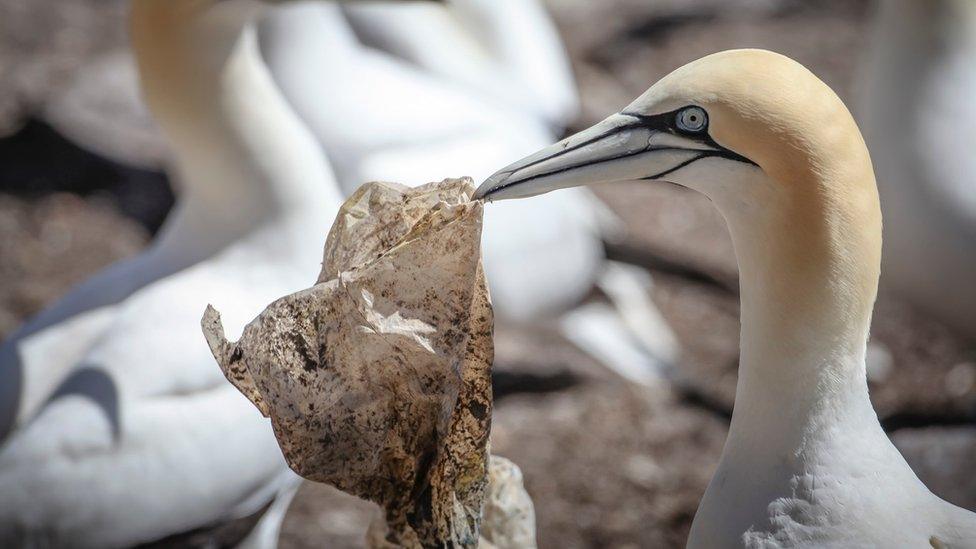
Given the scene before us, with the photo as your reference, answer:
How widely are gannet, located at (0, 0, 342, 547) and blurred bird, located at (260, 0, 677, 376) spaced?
72 cm

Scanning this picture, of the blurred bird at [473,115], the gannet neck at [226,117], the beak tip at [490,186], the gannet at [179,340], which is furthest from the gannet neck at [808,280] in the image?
the blurred bird at [473,115]

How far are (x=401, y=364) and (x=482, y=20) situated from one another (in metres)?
3.07

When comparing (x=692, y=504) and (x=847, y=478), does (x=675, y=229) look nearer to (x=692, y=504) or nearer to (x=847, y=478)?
(x=692, y=504)

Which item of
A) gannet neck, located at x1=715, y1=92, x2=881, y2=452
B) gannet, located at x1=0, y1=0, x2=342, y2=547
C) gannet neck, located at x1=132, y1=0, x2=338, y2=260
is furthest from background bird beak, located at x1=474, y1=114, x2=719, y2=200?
gannet neck, located at x1=132, y1=0, x2=338, y2=260

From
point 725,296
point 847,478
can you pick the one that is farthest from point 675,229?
point 847,478

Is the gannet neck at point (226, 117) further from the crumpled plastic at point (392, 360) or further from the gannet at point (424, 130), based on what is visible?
the crumpled plastic at point (392, 360)

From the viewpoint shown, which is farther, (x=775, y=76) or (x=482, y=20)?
(x=482, y=20)

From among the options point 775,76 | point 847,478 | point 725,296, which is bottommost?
point 725,296

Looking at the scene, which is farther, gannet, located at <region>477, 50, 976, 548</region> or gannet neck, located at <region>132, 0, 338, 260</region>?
gannet neck, located at <region>132, 0, 338, 260</region>

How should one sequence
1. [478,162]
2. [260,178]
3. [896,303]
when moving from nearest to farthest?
[260,178] < [478,162] < [896,303]

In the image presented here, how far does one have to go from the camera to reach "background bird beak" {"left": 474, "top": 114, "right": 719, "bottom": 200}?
165 cm

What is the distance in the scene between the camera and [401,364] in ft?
5.39

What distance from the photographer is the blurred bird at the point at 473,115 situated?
12.3 ft

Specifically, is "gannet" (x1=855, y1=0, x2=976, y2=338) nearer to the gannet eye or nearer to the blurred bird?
the blurred bird
